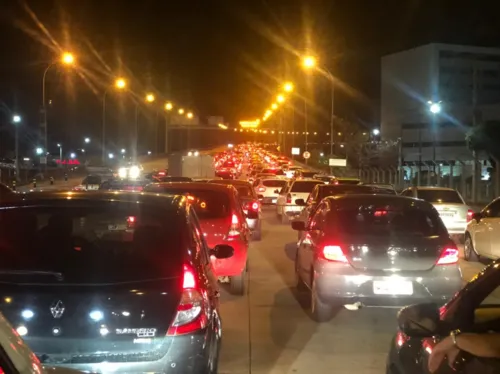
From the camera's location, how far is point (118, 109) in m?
100

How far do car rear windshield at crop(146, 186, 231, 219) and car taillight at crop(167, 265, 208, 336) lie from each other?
625cm

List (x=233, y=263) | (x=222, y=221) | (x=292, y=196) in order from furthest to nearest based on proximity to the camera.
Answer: (x=292, y=196) < (x=222, y=221) < (x=233, y=263)

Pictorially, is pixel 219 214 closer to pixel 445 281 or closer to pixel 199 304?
pixel 445 281

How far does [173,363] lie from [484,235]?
1146 centimetres

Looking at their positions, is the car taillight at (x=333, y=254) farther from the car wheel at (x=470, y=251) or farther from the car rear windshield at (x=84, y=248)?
the car wheel at (x=470, y=251)

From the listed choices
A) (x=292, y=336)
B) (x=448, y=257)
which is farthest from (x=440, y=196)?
(x=292, y=336)

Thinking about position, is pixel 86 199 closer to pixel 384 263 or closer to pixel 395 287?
pixel 384 263

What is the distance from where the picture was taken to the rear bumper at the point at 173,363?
447cm

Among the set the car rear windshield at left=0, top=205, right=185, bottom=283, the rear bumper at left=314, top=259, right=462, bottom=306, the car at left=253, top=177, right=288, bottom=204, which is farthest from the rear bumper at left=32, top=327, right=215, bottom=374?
the car at left=253, top=177, right=288, bottom=204

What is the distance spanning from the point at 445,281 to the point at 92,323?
5.25 m

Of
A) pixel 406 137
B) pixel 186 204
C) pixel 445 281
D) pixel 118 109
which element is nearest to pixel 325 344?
pixel 445 281

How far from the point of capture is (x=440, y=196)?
2016cm

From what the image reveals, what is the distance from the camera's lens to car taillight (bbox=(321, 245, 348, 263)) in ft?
28.7

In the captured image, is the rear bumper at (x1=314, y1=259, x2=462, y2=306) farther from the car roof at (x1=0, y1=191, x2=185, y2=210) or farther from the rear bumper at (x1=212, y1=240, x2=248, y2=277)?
the car roof at (x1=0, y1=191, x2=185, y2=210)
